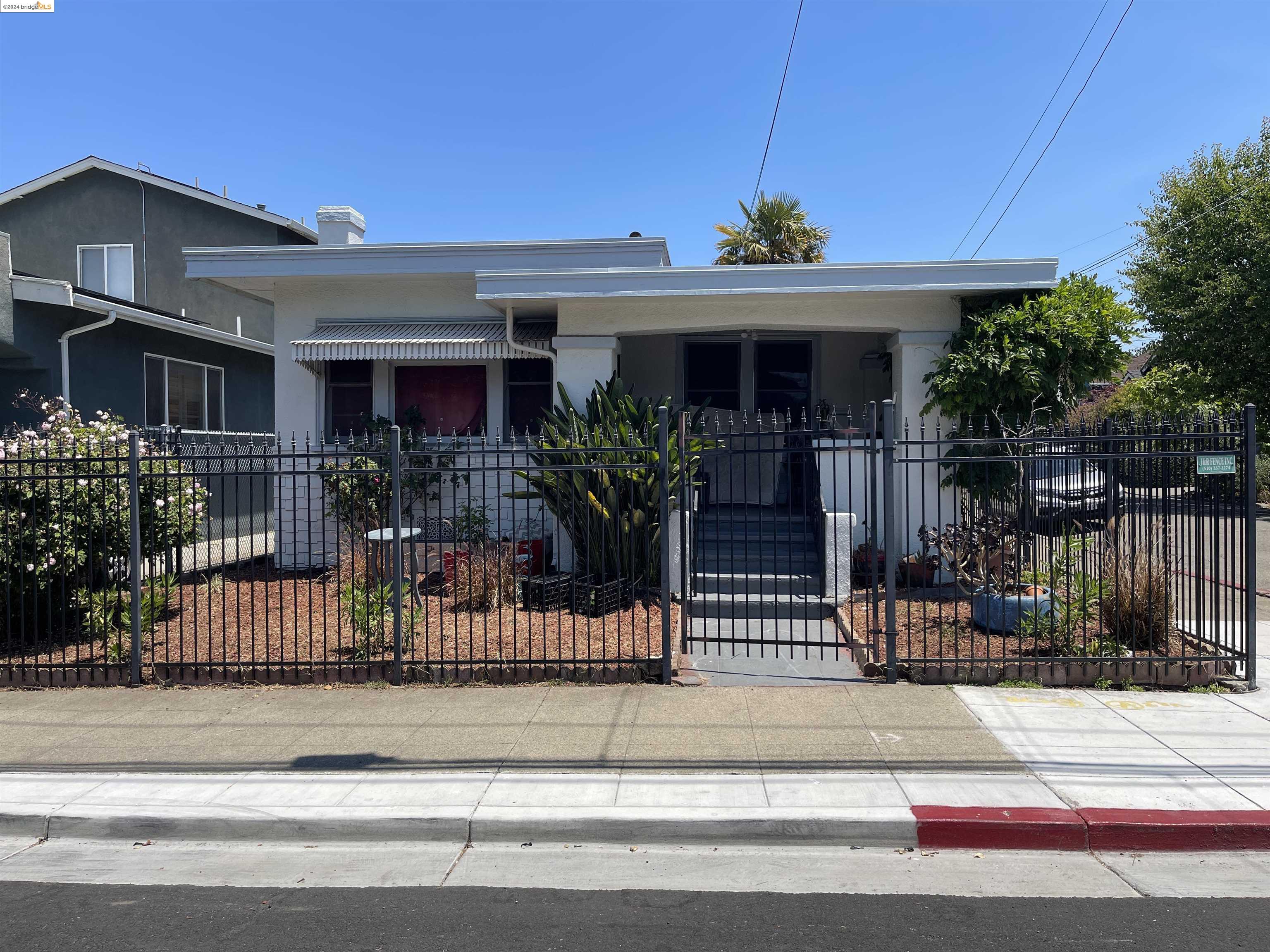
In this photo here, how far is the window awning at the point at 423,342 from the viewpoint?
10.8 metres

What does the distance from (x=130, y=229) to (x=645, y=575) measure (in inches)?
650

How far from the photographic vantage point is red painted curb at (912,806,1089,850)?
4.57 m

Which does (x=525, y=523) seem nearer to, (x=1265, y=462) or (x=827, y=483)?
(x=827, y=483)

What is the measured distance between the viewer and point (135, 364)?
47.0 ft

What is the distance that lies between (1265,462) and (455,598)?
23.2m

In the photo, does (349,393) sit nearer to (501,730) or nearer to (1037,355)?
(501,730)

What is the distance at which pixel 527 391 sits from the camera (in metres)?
11.9

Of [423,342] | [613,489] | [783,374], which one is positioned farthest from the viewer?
[783,374]

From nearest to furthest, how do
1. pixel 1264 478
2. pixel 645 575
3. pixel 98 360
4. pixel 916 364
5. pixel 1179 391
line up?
pixel 645 575, pixel 916 364, pixel 98 360, pixel 1264 478, pixel 1179 391

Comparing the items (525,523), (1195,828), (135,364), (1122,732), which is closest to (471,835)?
(1195,828)

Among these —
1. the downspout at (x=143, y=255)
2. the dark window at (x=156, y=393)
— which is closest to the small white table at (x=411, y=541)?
the dark window at (x=156, y=393)

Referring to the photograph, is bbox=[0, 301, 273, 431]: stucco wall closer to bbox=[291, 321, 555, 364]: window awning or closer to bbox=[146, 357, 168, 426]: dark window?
bbox=[146, 357, 168, 426]: dark window

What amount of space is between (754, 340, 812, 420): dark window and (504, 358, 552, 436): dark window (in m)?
2.88

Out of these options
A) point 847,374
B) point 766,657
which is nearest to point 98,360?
point 847,374
